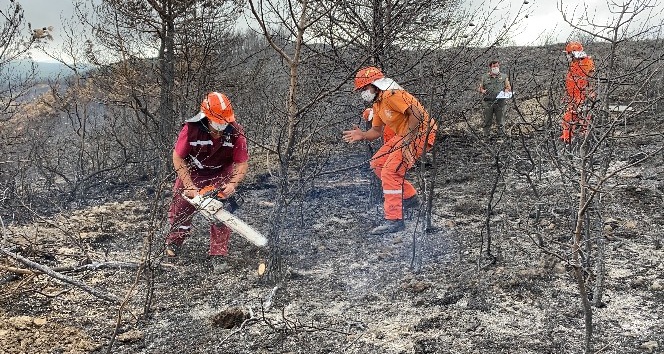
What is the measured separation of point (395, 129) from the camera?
16.0 ft

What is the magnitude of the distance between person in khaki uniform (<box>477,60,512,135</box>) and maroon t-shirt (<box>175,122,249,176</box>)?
5.36 metres

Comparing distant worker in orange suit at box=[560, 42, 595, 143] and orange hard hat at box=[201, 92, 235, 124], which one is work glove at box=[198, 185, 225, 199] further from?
distant worker in orange suit at box=[560, 42, 595, 143]

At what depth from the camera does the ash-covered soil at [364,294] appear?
9.41 feet

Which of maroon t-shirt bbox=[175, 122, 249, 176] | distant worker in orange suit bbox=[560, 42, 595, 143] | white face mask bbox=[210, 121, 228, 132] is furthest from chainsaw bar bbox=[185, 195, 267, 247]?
distant worker in orange suit bbox=[560, 42, 595, 143]

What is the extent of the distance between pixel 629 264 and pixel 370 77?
96.0 inches

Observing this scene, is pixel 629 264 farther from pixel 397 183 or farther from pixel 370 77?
pixel 370 77

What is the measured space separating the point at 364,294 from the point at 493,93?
6.24m

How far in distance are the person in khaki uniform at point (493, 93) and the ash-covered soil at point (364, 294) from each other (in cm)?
386

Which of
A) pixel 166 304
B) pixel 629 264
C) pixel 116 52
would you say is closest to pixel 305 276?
pixel 166 304

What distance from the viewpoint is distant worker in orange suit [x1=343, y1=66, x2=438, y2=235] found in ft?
15.1

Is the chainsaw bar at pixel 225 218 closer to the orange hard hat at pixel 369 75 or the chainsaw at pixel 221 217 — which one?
the chainsaw at pixel 221 217

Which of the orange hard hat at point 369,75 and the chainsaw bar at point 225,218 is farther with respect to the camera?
the orange hard hat at point 369,75

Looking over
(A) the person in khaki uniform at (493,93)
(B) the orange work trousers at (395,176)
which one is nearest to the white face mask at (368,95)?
(B) the orange work trousers at (395,176)

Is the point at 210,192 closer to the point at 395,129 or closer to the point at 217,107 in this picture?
the point at 217,107
